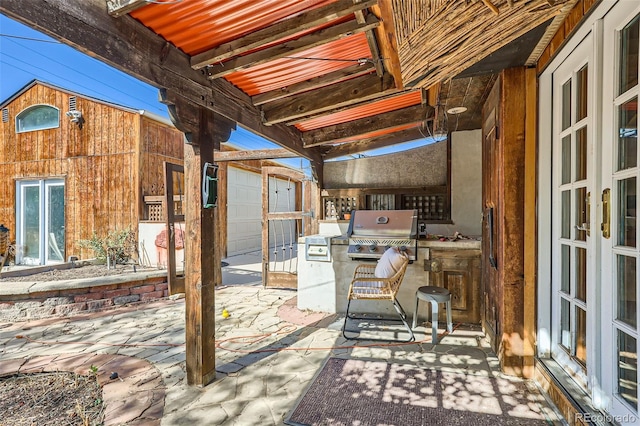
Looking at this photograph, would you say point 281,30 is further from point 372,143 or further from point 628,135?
point 372,143

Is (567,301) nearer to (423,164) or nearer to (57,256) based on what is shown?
(423,164)

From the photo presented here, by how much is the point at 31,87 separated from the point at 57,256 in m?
4.77

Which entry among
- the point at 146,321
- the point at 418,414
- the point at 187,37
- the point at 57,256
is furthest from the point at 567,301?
the point at 57,256

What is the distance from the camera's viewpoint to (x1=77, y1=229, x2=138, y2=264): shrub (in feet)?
21.0

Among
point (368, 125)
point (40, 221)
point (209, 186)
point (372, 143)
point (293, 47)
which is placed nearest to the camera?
point (293, 47)

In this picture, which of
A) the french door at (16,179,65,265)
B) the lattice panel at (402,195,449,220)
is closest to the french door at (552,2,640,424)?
the lattice panel at (402,195,449,220)

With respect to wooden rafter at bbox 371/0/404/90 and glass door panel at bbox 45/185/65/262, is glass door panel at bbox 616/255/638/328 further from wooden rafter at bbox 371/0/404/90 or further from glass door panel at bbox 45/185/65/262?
glass door panel at bbox 45/185/65/262

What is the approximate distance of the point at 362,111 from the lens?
13.3 ft

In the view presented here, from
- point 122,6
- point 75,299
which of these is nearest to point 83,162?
point 75,299

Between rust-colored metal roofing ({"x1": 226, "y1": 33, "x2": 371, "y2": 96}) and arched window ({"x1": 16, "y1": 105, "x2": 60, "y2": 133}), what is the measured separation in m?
8.67

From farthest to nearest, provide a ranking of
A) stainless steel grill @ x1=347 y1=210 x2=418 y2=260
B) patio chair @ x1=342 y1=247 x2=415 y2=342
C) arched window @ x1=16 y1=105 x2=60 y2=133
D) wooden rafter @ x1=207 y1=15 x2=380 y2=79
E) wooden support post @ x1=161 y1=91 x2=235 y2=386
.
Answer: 1. arched window @ x1=16 y1=105 x2=60 y2=133
2. stainless steel grill @ x1=347 y1=210 x2=418 y2=260
3. patio chair @ x1=342 y1=247 x2=415 y2=342
4. wooden support post @ x1=161 y1=91 x2=235 y2=386
5. wooden rafter @ x1=207 y1=15 x2=380 y2=79

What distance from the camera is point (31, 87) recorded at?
8.44 meters

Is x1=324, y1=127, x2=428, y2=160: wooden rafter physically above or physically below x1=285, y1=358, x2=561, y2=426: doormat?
above

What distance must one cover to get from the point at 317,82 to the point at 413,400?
8.99ft
